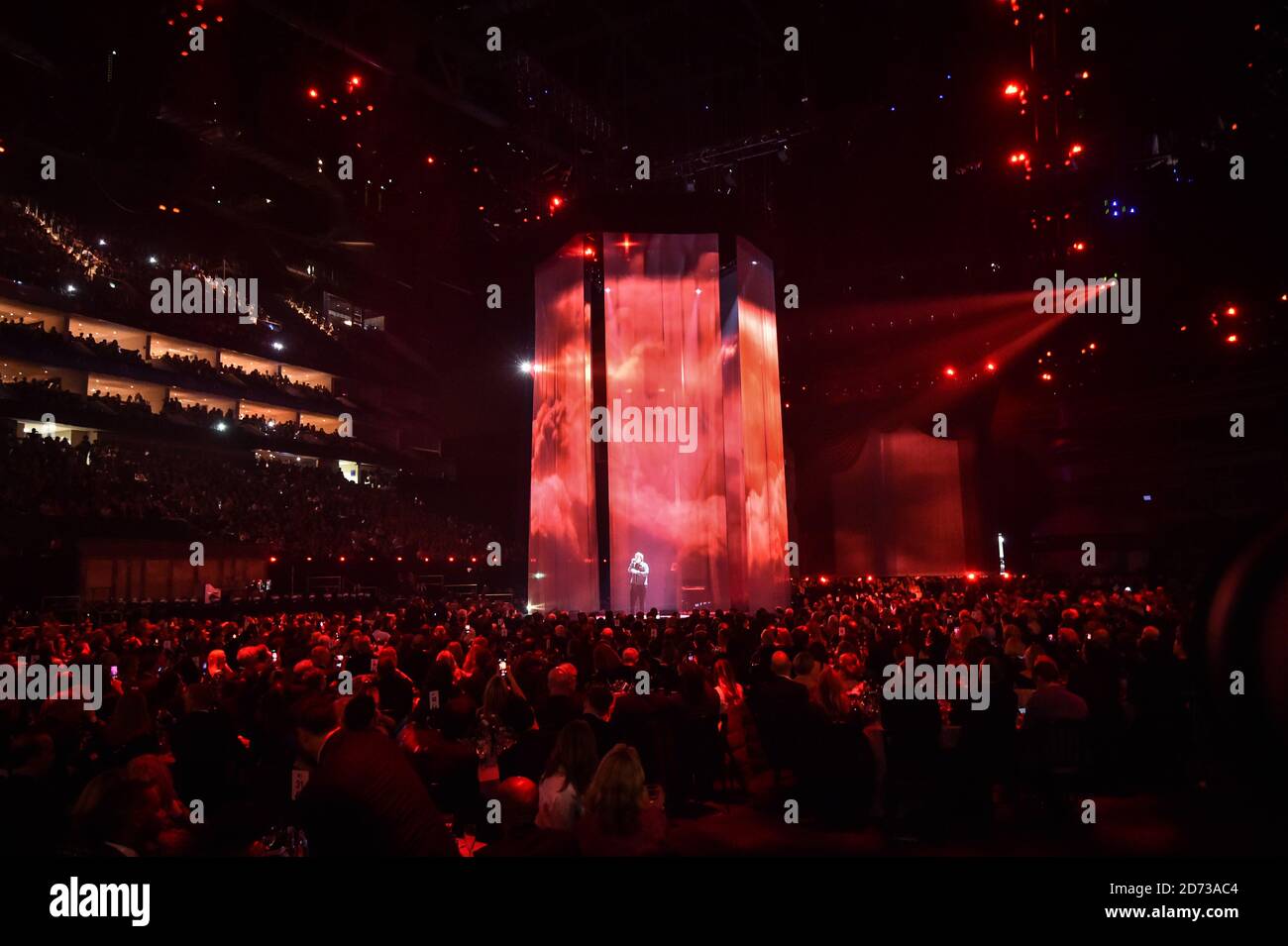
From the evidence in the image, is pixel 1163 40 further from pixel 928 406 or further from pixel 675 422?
pixel 928 406

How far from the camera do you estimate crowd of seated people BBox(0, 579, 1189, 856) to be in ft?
11.3

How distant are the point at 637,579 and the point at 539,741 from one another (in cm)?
1394

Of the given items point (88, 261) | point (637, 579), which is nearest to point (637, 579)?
point (637, 579)

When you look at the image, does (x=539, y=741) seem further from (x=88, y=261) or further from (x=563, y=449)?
(x=88, y=261)

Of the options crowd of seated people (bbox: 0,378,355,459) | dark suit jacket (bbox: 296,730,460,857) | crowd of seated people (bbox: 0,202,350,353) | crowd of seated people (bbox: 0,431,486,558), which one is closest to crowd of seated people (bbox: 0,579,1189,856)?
dark suit jacket (bbox: 296,730,460,857)

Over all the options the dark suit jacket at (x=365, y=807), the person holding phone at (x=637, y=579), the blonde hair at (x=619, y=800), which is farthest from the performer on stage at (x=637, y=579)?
the dark suit jacket at (x=365, y=807)

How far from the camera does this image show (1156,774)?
7773mm

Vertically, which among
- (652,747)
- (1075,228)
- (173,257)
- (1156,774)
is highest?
(173,257)

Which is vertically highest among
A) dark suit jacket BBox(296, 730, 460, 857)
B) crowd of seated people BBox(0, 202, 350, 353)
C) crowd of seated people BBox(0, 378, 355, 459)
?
crowd of seated people BBox(0, 202, 350, 353)

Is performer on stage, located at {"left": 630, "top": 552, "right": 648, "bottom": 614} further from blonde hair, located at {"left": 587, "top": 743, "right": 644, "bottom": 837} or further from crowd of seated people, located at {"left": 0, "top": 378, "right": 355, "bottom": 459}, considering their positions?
crowd of seated people, located at {"left": 0, "top": 378, "right": 355, "bottom": 459}

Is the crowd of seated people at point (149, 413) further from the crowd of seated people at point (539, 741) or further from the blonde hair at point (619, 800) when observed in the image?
the blonde hair at point (619, 800)

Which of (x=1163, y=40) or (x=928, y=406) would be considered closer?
(x=1163, y=40)

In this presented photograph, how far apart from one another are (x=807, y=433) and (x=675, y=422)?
12644mm

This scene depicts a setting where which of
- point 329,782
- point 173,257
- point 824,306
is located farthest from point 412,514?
point 329,782
